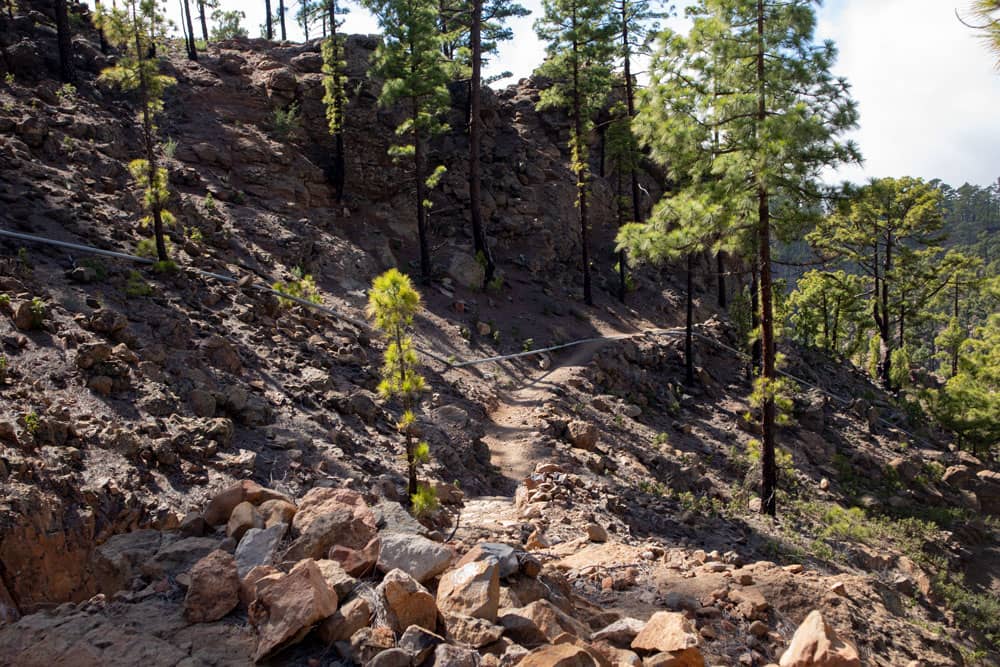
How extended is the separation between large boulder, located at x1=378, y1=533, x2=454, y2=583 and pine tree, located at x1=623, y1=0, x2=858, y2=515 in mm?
8010

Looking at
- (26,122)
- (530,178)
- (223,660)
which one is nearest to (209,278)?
(26,122)

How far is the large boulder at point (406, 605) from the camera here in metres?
4.05

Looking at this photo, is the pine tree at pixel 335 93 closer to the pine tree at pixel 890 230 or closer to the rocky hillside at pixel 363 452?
the rocky hillside at pixel 363 452

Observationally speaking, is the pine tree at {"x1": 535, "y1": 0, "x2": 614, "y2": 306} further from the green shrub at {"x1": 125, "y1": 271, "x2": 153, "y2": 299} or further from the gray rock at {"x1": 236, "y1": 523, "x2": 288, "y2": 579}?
the gray rock at {"x1": 236, "y1": 523, "x2": 288, "y2": 579}

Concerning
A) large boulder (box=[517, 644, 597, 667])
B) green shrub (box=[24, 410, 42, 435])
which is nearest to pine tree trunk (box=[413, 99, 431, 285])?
green shrub (box=[24, 410, 42, 435])

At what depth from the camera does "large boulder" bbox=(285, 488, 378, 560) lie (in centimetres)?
484

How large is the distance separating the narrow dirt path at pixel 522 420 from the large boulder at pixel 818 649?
644cm

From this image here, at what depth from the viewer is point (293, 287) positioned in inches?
536

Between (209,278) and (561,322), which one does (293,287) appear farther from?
(561,322)

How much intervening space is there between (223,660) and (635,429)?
1294 cm

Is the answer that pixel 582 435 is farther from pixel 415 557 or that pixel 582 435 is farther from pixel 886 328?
pixel 886 328

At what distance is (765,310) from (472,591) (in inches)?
346

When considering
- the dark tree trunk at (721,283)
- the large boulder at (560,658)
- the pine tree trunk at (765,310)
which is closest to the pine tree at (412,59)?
the pine tree trunk at (765,310)

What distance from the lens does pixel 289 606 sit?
12.8ft
